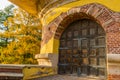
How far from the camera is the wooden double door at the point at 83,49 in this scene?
22.3 feet

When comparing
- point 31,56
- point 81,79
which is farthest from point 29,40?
point 81,79

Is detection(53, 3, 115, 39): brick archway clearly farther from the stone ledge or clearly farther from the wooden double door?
the stone ledge

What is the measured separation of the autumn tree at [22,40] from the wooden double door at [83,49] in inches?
280

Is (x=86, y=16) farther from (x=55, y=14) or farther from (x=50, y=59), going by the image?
(x=50, y=59)

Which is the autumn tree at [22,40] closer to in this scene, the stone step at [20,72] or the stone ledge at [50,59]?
the stone ledge at [50,59]

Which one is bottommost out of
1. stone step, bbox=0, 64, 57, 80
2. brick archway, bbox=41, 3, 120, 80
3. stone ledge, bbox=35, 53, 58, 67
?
stone step, bbox=0, 64, 57, 80

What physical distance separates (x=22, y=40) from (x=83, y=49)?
839cm

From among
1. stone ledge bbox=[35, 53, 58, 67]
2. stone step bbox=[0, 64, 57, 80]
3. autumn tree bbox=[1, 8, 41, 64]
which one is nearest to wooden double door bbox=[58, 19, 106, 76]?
stone ledge bbox=[35, 53, 58, 67]

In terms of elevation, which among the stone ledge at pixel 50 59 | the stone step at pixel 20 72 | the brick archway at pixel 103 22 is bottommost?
the stone step at pixel 20 72

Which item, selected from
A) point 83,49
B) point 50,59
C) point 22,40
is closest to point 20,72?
point 50,59

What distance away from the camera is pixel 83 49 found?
23.9 feet

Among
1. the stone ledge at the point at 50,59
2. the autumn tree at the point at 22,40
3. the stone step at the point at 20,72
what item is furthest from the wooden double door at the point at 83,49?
the autumn tree at the point at 22,40

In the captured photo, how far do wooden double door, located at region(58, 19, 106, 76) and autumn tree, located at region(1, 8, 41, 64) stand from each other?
23.3ft

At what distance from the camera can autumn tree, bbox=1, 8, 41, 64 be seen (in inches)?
575
